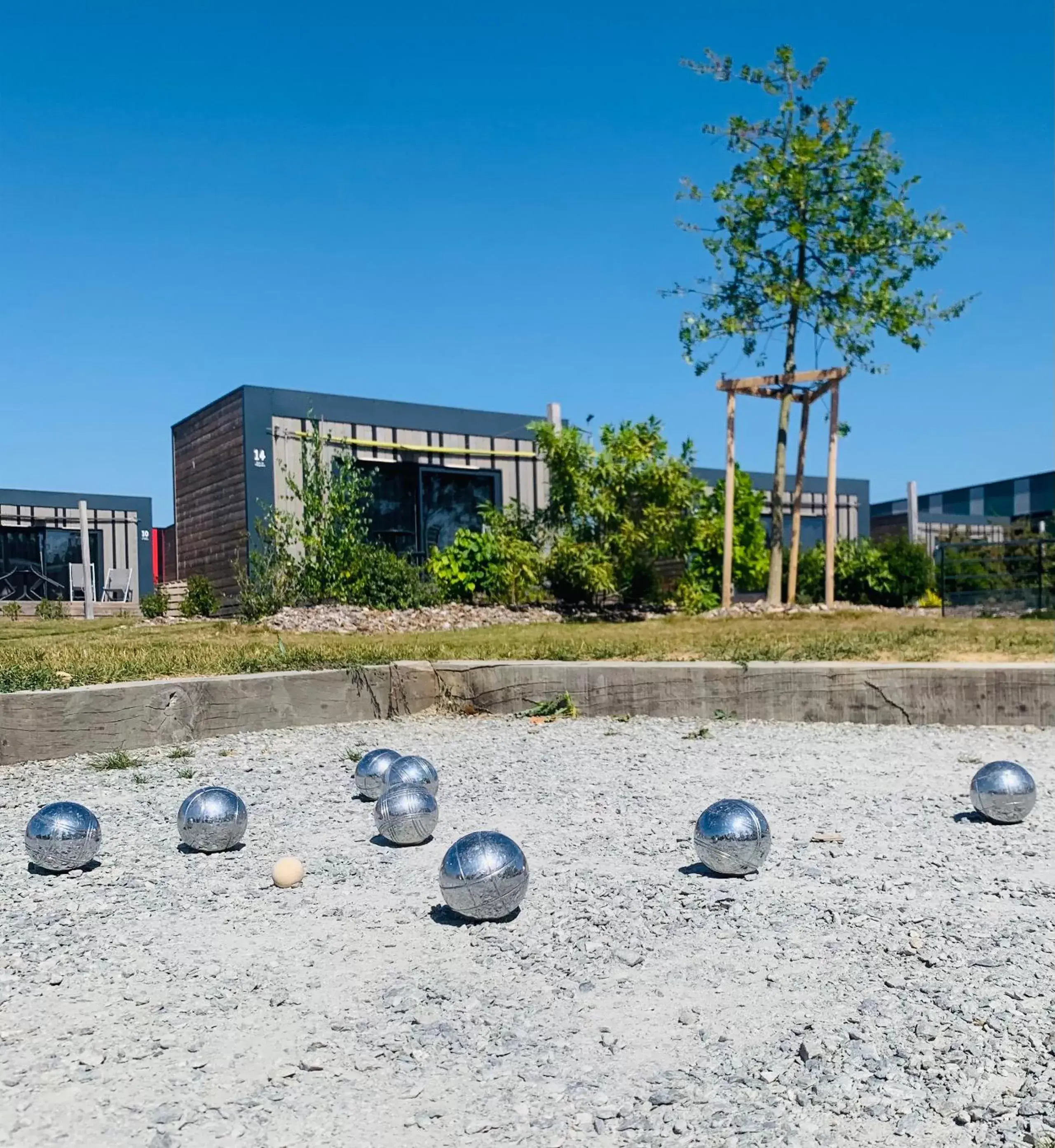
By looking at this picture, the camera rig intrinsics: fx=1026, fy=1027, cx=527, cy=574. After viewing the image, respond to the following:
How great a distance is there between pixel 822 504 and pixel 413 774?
24.5m

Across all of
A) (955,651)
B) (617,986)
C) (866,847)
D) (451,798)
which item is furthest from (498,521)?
(617,986)

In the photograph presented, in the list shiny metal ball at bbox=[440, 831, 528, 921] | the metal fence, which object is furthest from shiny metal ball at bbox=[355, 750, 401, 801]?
the metal fence

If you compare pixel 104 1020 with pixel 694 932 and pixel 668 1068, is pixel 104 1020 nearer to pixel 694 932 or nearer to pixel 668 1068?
pixel 668 1068

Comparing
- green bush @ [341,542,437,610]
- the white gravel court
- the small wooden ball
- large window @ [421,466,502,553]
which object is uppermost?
large window @ [421,466,502,553]

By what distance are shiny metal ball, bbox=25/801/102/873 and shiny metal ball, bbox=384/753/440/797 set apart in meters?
1.23

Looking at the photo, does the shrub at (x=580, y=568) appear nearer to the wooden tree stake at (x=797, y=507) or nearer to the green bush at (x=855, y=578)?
the wooden tree stake at (x=797, y=507)

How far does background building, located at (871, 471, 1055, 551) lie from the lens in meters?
27.0

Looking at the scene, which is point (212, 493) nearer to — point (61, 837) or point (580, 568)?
point (580, 568)

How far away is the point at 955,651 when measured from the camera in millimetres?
7484

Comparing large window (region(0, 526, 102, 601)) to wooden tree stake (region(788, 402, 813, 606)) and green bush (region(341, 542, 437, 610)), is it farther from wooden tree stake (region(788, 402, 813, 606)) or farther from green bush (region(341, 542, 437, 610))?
wooden tree stake (region(788, 402, 813, 606))

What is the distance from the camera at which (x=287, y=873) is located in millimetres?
3281

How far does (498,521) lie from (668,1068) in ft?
40.9

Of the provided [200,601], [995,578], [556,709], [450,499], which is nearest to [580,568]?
[450,499]

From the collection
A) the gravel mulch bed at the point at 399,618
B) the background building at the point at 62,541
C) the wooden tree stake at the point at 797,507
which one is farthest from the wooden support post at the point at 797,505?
the background building at the point at 62,541
